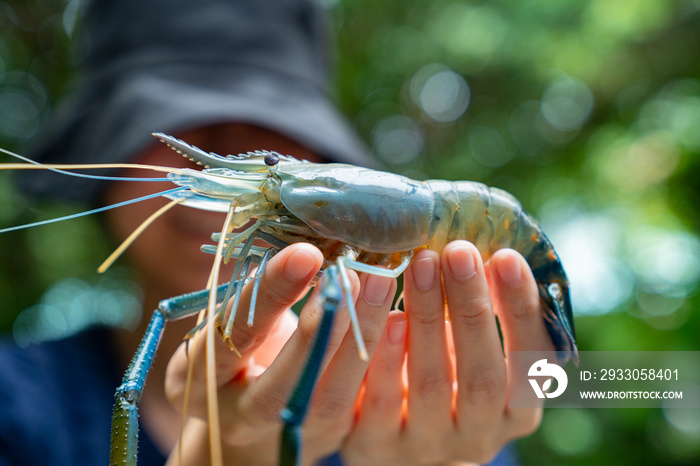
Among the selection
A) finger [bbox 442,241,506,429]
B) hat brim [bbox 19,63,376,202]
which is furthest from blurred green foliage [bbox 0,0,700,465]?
finger [bbox 442,241,506,429]

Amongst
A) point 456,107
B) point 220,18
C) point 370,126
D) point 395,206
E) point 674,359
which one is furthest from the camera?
point 370,126

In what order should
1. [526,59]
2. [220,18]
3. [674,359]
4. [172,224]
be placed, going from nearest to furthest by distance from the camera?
[172,224]
[220,18]
[674,359]
[526,59]

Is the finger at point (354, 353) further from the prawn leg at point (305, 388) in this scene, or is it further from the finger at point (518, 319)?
the finger at point (518, 319)

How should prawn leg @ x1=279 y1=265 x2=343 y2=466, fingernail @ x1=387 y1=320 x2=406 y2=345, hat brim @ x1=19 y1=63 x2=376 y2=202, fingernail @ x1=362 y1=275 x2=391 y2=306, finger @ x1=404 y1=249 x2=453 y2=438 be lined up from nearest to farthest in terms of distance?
prawn leg @ x1=279 y1=265 x2=343 y2=466, fingernail @ x1=362 y1=275 x2=391 y2=306, finger @ x1=404 y1=249 x2=453 y2=438, fingernail @ x1=387 y1=320 x2=406 y2=345, hat brim @ x1=19 y1=63 x2=376 y2=202

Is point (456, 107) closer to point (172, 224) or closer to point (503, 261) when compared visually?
point (172, 224)

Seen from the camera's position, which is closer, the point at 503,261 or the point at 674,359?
the point at 503,261

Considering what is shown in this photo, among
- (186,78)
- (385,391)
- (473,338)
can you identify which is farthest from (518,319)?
(186,78)

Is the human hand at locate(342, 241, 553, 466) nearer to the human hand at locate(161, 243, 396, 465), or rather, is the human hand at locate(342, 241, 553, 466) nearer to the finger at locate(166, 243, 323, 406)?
the human hand at locate(161, 243, 396, 465)

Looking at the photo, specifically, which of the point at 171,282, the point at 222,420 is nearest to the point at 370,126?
the point at 171,282
